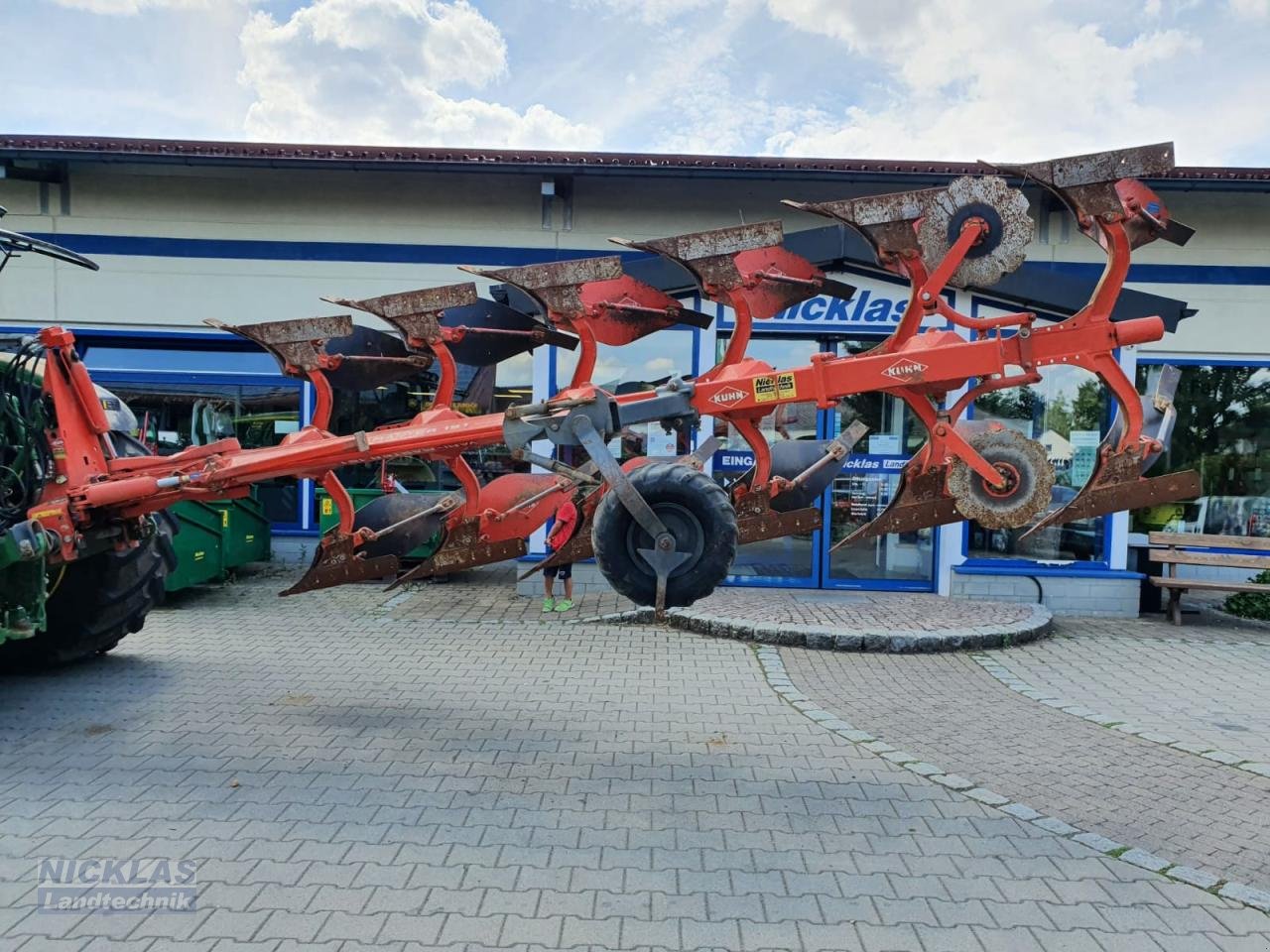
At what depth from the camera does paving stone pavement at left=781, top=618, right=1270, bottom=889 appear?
3635 millimetres

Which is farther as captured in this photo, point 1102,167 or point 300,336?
point 300,336

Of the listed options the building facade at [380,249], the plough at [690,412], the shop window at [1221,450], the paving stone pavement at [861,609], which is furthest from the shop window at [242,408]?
the shop window at [1221,450]

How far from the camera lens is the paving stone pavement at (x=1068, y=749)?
143 inches

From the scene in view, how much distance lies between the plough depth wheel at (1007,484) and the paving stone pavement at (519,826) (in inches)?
53.1

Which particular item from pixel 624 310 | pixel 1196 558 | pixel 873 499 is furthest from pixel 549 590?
pixel 1196 558

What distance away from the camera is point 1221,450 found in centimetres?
1074

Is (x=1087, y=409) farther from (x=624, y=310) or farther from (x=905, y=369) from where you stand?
(x=624, y=310)

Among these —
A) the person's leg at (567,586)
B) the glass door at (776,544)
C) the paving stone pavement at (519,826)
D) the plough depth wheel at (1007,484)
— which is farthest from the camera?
the glass door at (776,544)

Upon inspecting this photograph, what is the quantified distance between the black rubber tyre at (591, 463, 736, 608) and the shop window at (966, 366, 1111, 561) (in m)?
6.23

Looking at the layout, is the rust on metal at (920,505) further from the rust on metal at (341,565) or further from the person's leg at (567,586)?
the person's leg at (567,586)

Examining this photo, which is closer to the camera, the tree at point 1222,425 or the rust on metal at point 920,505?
the rust on metal at point 920,505

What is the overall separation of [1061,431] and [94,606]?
892cm

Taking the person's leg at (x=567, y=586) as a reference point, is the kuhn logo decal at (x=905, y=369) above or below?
above

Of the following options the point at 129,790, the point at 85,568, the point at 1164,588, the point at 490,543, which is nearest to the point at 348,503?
the point at 490,543
